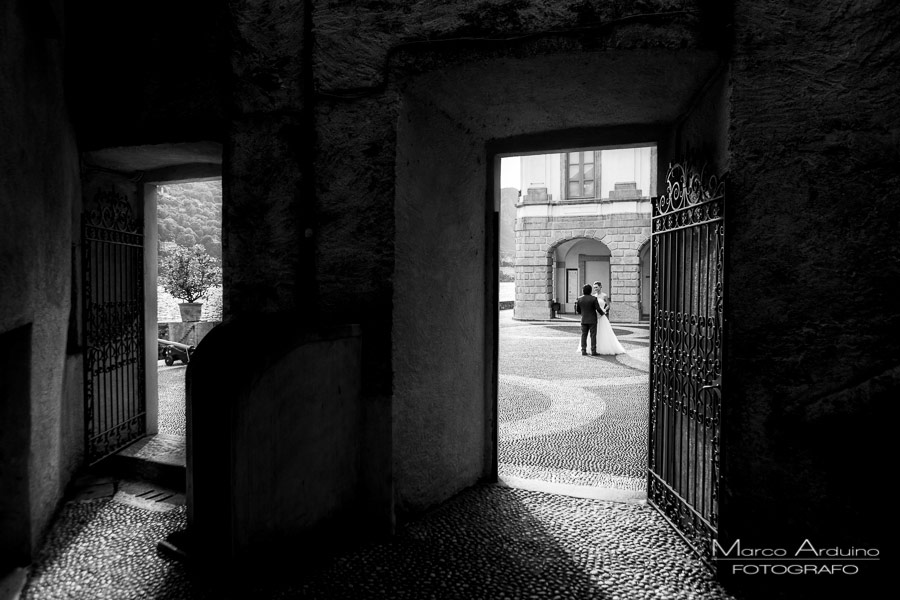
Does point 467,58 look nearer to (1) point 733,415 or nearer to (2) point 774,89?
(2) point 774,89

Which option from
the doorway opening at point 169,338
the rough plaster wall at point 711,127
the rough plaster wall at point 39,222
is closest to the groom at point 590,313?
the doorway opening at point 169,338

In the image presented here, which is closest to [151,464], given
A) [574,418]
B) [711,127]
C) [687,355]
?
[687,355]

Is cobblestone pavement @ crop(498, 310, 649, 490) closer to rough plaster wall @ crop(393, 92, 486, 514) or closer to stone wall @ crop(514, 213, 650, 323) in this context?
rough plaster wall @ crop(393, 92, 486, 514)

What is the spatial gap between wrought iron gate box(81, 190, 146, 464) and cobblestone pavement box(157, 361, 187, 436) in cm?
74

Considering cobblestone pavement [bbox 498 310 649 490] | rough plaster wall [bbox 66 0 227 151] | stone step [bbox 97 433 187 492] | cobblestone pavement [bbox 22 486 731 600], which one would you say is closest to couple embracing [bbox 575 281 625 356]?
cobblestone pavement [bbox 498 310 649 490]

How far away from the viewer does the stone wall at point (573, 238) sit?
19.7m

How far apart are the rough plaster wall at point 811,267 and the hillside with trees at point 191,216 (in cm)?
4097

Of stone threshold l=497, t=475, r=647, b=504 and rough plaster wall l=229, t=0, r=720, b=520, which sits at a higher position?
rough plaster wall l=229, t=0, r=720, b=520

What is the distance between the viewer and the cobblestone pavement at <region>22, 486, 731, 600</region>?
2697 millimetres

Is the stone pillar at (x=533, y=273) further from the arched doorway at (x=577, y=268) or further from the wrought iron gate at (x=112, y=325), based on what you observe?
the wrought iron gate at (x=112, y=325)

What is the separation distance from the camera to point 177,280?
532 inches

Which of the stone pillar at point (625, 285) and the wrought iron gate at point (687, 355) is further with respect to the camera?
the stone pillar at point (625, 285)

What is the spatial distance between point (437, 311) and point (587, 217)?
Answer: 58.9 feet

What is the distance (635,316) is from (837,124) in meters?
17.9
